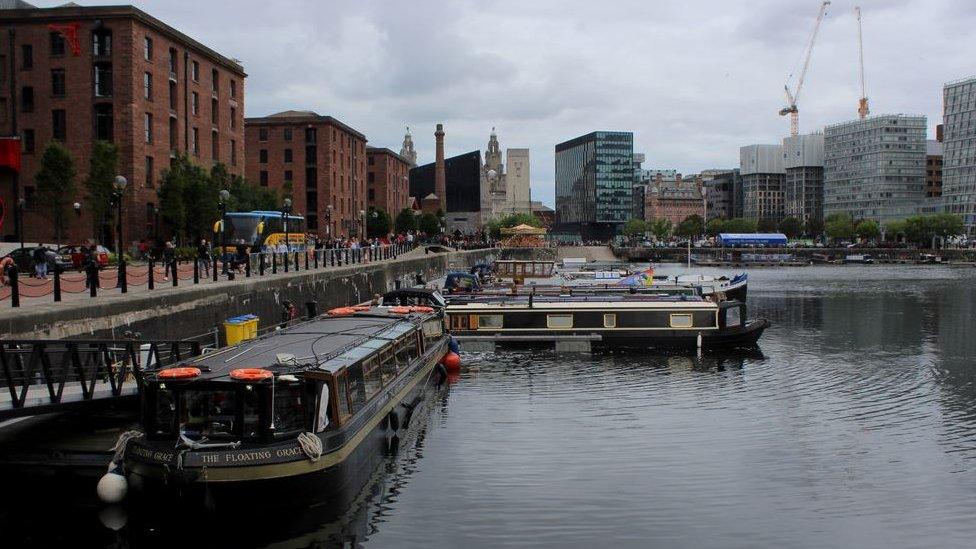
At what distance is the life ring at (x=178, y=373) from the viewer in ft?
49.9

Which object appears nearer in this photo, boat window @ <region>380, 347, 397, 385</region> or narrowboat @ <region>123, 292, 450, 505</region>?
narrowboat @ <region>123, 292, 450, 505</region>

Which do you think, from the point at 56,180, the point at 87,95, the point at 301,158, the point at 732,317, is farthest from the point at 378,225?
the point at 732,317

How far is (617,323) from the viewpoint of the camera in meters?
39.8

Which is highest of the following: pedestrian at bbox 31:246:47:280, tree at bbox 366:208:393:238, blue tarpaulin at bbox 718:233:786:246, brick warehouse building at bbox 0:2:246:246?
brick warehouse building at bbox 0:2:246:246

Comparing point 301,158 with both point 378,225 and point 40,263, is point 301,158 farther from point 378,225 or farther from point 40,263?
point 40,263

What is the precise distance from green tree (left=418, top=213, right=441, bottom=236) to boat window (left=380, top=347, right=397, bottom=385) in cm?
11878

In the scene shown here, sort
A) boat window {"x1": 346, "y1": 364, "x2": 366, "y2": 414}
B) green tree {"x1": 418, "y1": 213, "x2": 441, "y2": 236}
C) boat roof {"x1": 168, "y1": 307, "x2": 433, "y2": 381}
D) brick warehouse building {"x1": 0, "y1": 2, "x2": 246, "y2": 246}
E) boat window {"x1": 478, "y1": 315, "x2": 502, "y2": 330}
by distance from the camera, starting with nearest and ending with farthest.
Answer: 1. boat roof {"x1": 168, "y1": 307, "x2": 433, "y2": 381}
2. boat window {"x1": 346, "y1": 364, "x2": 366, "y2": 414}
3. boat window {"x1": 478, "y1": 315, "x2": 502, "y2": 330}
4. brick warehouse building {"x1": 0, "y1": 2, "x2": 246, "y2": 246}
5. green tree {"x1": 418, "y1": 213, "x2": 441, "y2": 236}

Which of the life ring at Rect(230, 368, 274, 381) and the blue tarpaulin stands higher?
the blue tarpaulin

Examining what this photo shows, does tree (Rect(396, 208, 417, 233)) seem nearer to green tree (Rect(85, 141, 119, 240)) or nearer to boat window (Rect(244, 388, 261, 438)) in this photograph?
green tree (Rect(85, 141, 119, 240))

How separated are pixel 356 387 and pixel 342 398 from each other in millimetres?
1270

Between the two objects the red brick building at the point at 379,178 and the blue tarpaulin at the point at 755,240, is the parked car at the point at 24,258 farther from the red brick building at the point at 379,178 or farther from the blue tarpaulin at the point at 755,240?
the blue tarpaulin at the point at 755,240

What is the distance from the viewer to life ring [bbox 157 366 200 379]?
49.9 feet

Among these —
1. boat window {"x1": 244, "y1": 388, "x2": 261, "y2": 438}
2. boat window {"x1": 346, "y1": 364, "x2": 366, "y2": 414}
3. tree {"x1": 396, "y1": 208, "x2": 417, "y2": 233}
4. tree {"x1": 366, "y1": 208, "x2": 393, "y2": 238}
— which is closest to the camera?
boat window {"x1": 244, "y1": 388, "x2": 261, "y2": 438}

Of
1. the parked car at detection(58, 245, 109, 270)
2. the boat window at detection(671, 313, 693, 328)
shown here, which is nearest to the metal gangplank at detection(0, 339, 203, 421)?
the parked car at detection(58, 245, 109, 270)
